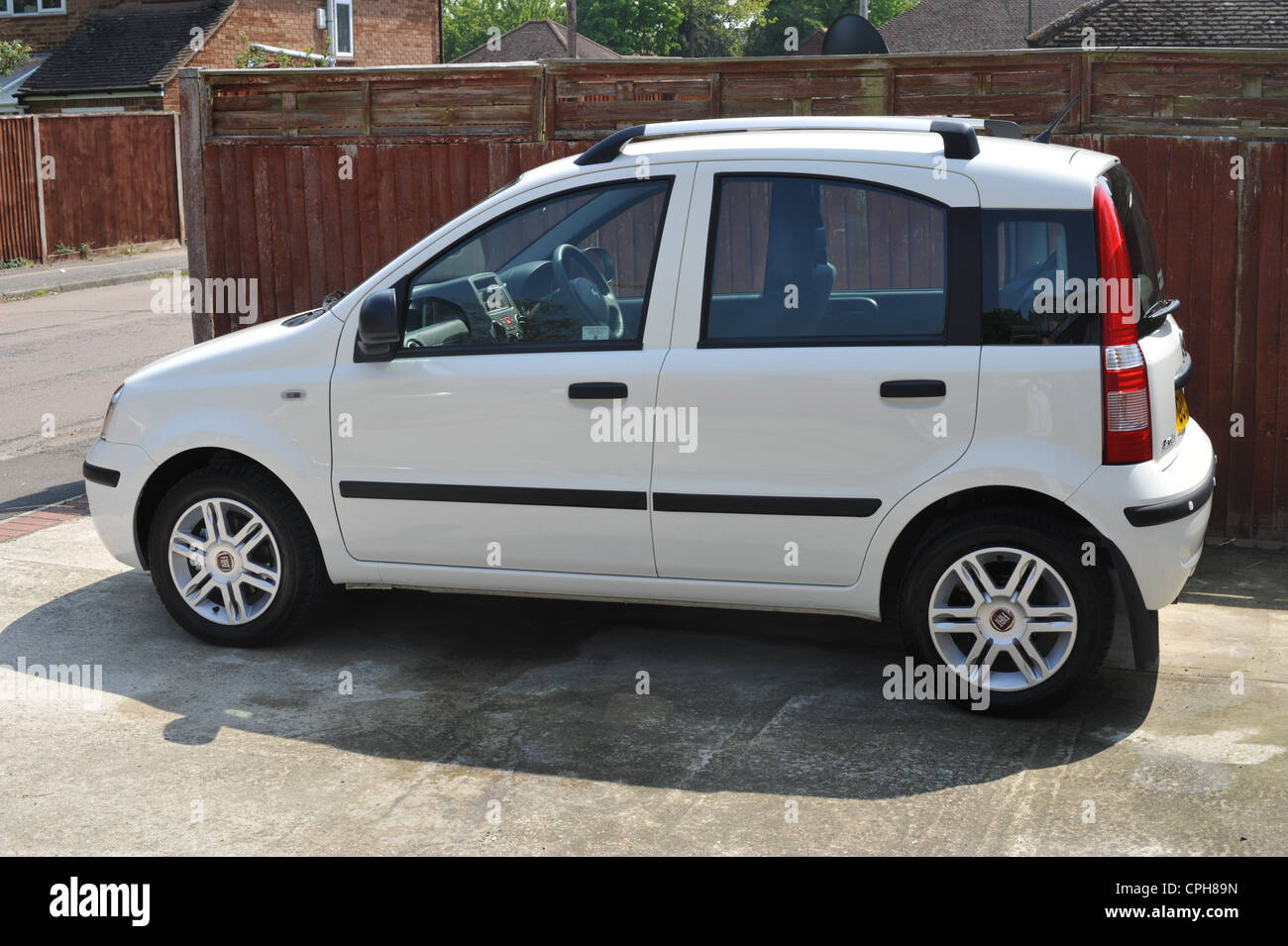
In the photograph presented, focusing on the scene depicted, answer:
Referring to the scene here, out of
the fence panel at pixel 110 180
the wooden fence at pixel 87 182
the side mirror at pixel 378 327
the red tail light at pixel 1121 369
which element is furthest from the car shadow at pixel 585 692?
the fence panel at pixel 110 180

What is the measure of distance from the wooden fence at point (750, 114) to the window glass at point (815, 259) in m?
2.57

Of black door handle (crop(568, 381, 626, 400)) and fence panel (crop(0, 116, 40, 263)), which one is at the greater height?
fence panel (crop(0, 116, 40, 263))

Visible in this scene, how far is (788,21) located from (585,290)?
204 feet

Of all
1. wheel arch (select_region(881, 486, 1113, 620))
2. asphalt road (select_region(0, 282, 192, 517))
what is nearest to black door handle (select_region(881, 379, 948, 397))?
wheel arch (select_region(881, 486, 1113, 620))

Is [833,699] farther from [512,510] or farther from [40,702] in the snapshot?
[40,702]

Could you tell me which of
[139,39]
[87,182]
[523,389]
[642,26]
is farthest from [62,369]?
[642,26]

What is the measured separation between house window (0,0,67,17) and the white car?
34533mm

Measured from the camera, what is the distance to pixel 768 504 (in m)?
5.19

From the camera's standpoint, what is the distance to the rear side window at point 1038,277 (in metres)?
4.92

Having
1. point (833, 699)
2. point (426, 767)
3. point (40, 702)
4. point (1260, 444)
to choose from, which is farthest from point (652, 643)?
point (1260, 444)

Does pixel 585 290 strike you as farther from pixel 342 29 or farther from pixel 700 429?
pixel 342 29

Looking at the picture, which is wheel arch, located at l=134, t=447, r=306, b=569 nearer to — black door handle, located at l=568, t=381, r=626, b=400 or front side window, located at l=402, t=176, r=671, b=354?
front side window, located at l=402, t=176, r=671, b=354

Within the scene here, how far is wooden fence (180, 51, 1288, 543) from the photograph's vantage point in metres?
7.10

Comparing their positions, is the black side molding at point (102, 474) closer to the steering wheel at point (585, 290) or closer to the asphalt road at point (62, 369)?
the steering wheel at point (585, 290)
